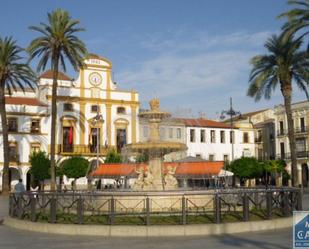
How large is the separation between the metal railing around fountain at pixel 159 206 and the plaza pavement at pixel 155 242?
1.15 m

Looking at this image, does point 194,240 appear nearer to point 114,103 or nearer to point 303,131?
point 114,103

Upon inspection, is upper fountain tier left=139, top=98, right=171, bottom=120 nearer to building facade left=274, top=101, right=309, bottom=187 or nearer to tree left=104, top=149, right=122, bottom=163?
tree left=104, top=149, right=122, bottom=163

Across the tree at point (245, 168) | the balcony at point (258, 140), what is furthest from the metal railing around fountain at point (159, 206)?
the balcony at point (258, 140)

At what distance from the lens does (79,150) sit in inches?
2263

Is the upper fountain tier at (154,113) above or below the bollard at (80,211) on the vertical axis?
above

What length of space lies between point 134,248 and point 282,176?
55.1 m

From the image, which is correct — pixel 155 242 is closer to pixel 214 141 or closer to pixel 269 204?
pixel 269 204

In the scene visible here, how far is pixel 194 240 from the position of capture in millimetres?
13062

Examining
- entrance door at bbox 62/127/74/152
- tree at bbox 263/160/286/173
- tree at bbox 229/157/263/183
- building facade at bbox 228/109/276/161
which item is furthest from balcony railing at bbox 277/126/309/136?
entrance door at bbox 62/127/74/152

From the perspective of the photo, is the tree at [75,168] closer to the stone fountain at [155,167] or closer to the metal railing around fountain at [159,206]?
the stone fountain at [155,167]

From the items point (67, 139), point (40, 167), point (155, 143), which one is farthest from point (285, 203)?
point (67, 139)

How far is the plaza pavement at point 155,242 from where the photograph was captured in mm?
12141

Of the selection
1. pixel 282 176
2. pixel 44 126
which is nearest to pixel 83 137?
pixel 44 126

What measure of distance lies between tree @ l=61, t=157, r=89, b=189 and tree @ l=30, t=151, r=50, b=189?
6.64ft
